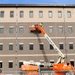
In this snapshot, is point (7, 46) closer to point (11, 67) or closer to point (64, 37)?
point (11, 67)

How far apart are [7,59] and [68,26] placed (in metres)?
12.6

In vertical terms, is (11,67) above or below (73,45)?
below

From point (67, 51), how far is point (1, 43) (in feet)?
39.1

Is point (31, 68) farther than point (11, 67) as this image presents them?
No

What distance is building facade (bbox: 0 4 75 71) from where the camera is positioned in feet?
133

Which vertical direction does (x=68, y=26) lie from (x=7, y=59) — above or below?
above

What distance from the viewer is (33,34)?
41.6 meters

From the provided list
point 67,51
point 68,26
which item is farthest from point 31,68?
point 68,26

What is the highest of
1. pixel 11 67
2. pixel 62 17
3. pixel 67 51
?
pixel 62 17

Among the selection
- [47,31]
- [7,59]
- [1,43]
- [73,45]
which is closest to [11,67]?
[7,59]

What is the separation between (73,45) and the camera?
41.8 metres

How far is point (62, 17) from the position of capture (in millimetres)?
42594

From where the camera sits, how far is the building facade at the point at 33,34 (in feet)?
133

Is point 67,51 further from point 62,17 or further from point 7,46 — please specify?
point 7,46
